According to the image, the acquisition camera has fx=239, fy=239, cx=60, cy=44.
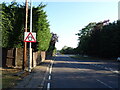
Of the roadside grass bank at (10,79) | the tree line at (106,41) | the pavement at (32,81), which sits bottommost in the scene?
the pavement at (32,81)

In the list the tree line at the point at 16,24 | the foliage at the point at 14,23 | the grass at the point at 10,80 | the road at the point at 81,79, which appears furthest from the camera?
the foliage at the point at 14,23

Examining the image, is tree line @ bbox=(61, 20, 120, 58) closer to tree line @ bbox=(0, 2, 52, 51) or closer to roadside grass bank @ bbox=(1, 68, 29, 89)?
tree line @ bbox=(0, 2, 52, 51)

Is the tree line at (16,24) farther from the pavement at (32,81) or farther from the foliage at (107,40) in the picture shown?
the foliage at (107,40)

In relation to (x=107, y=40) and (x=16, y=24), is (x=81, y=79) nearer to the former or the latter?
(x=16, y=24)

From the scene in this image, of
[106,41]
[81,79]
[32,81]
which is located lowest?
[81,79]

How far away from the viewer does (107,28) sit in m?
69.1

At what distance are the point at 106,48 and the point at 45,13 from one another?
133 ft

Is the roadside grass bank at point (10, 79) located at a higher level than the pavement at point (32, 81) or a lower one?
higher

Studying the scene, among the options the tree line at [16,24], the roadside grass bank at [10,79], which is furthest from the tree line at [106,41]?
the roadside grass bank at [10,79]

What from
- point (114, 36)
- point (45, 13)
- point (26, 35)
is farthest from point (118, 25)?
point (26, 35)

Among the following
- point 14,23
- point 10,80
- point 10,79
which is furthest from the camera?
point 14,23

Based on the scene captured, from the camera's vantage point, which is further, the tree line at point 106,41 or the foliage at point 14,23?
the tree line at point 106,41

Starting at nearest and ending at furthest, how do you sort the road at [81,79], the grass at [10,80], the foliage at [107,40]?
the grass at [10,80]
the road at [81,79]
the foliage at [107,40]

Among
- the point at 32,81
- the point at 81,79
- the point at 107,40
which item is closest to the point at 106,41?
the point at 107,40
